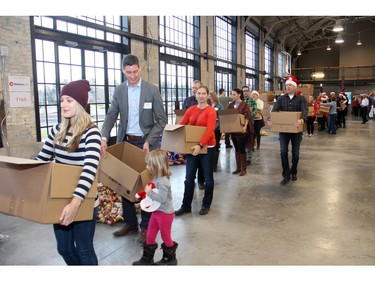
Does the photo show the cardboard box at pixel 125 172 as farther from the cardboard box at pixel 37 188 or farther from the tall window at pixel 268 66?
the tall window at pixel 268 66

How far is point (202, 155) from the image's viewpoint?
11.5 ft

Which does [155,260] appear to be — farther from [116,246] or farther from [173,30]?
[173,30]

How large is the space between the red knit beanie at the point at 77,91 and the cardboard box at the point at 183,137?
1.45m

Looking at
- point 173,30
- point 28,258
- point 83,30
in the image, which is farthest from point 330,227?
point 173,30

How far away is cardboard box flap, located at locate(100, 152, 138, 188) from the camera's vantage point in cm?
240

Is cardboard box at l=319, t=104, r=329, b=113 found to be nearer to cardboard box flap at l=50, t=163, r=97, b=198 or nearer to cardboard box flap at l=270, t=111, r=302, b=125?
cardboard box flap at l=270, t=111, r=302, b=125

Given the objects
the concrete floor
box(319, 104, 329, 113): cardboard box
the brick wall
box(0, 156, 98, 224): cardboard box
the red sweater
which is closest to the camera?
box(0, 156, 98, 224): cardboard box

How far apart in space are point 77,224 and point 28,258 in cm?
116

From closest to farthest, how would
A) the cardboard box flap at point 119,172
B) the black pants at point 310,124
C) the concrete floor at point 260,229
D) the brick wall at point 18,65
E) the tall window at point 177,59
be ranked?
the cardboard box flap at point 119,172 → the concrete floor at point 260,229 → the brick wall at point 18,65 → the tall window at point 177,59 → the black pants at point 310,124

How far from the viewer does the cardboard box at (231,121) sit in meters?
5.18

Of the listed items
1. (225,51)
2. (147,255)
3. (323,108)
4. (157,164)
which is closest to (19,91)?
(157,164)

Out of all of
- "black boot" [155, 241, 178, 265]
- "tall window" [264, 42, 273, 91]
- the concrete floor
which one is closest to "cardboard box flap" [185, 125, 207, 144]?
the concrete floor

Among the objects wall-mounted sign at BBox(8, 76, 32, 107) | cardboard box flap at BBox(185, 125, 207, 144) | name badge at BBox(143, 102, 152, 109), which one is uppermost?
wall-mounted sign at BBox(8, 76, 32, 107)

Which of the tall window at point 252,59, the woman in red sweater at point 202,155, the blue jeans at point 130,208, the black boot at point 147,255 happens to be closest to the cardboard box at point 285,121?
the woman in red sweater at point 202,155
